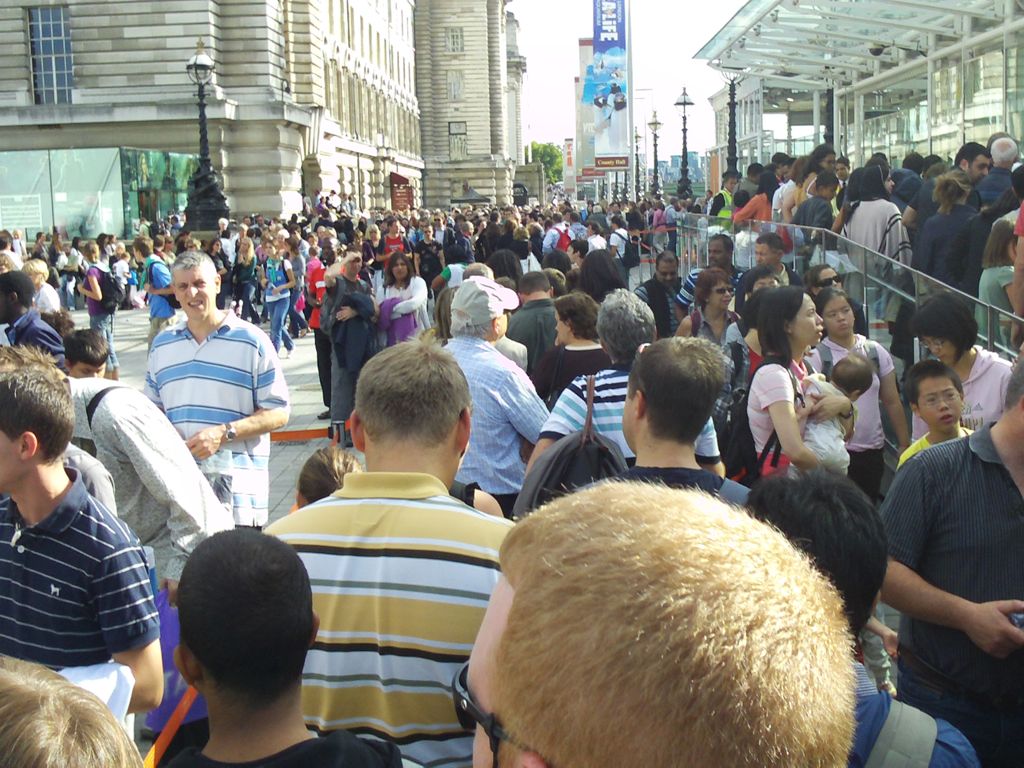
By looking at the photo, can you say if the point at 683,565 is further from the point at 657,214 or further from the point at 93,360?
the point at 657,214

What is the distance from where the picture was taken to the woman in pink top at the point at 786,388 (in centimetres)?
514

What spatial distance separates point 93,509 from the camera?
352 cm

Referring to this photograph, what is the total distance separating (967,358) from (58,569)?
415cm

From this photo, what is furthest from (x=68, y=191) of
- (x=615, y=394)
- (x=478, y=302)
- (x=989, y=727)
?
(x=989, y=727)

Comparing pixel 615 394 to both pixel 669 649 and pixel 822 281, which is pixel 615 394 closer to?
pixel 669 649

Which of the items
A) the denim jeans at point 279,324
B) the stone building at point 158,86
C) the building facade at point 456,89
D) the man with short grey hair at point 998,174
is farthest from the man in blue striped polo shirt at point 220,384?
the building facade at point 456,89

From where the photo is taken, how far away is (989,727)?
3355 mm

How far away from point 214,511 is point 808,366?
9.72 feet

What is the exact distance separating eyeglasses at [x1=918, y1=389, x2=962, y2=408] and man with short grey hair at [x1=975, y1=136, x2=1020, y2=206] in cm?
525

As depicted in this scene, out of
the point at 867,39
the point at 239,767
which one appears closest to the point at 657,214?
the point at 867,39

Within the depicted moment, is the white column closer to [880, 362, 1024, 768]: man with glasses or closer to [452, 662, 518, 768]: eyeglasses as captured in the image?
[880, 362, 1024, 768]: man with glasses

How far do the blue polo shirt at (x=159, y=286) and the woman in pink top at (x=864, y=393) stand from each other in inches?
377

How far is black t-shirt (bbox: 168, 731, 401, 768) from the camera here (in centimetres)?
235

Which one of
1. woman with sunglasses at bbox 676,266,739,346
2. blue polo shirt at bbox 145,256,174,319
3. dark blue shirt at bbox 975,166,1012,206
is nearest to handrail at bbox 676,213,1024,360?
dark blue shirt at bbox 975,166,1012,206
